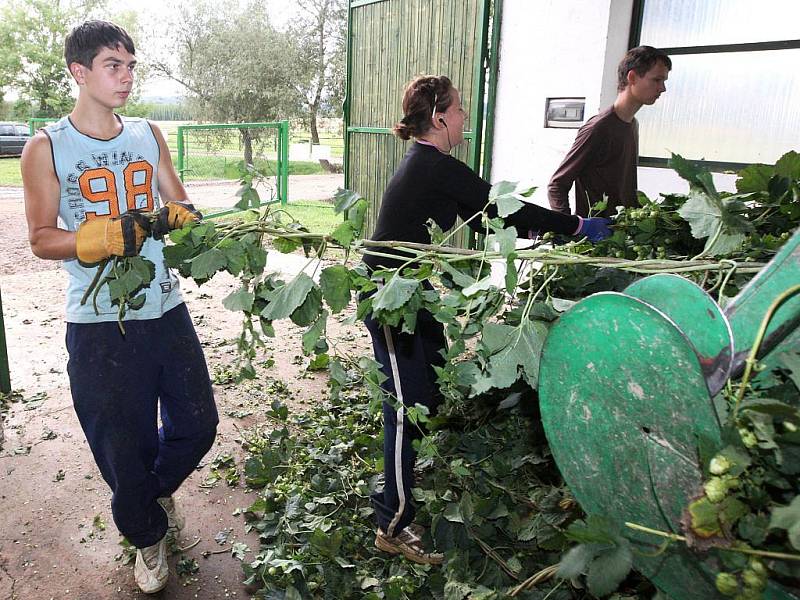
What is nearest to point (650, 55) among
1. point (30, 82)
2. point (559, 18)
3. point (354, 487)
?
point (559, 18)

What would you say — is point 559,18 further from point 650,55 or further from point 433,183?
point 433,183

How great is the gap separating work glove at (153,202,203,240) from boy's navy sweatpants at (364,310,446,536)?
2.43 feet

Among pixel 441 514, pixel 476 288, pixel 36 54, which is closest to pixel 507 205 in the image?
pixel 476 288

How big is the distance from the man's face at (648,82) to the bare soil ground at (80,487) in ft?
7.61

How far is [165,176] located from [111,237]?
62 centimetres

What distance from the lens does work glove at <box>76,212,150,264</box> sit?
6.35 feet

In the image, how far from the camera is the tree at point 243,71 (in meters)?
23.9

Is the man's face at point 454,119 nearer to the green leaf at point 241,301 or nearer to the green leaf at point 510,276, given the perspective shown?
the green leaf at point 241,301

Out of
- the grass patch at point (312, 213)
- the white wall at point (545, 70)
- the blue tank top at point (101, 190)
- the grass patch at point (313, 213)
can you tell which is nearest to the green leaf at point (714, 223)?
the blue tank top at point (101, 190)

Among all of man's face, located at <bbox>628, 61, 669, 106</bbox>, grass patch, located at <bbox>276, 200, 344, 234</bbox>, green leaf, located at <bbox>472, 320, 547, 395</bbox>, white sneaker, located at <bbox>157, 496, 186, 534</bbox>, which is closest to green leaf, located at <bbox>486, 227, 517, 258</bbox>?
green leaf, located at <bbox>472, 320, 547, 395</bbox>

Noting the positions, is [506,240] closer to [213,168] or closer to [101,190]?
[101,190]

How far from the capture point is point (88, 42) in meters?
2.21

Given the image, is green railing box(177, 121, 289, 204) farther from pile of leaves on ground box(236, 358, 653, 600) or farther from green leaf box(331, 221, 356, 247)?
green leaf box(331, 221, 356, 247)

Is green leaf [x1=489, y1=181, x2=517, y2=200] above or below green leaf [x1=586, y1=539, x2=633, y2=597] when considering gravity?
above
